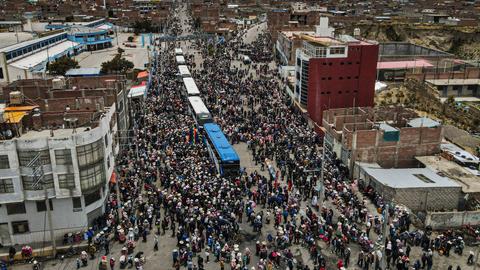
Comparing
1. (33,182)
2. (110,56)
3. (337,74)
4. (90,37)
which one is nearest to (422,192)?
(337,74)

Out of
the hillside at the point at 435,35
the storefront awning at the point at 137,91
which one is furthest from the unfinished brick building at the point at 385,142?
the hillside at the point at 435,35

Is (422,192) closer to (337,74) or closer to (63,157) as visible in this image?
(337,74)

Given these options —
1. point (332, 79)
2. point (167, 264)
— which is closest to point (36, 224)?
point (167, 264)

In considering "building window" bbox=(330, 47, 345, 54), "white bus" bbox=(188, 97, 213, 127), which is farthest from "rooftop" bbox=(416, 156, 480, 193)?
"white bus" bbox=(188, 97, 213, 127)

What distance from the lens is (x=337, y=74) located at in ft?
154

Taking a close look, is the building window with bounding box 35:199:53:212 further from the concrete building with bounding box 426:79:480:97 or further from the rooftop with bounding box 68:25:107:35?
the rooftop with bounding box 68:25:107:35

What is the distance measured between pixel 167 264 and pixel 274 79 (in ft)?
162

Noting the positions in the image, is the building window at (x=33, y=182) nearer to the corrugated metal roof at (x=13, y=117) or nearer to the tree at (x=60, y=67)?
the corrugated metal roof at (x=13, y=117)

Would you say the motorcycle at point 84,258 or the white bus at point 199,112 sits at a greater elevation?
the white bus at point 199,112

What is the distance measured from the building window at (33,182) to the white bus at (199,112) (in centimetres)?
1778

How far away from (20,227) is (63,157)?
17.1ft

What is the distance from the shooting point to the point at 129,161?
1448 inches

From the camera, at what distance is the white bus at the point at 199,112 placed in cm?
4119

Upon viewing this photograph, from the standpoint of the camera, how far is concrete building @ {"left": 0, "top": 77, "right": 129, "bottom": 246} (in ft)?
80.4
